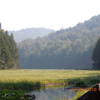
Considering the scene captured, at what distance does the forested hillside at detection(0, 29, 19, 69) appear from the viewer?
5896 inches

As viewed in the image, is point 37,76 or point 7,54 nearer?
point 37,76

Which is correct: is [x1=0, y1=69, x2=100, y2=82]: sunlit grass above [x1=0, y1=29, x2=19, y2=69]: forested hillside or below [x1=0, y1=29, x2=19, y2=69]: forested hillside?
below

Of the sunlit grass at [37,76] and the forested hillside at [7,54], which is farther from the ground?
the forested hillside at [7,54]

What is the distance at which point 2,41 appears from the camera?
15438 cm

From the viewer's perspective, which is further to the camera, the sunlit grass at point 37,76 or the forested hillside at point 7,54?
the forested hillside at point 7,54

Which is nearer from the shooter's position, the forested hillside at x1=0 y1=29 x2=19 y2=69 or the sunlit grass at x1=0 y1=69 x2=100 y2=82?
the sunlit grass at x1=0 y1=69 x2=100 y2=82

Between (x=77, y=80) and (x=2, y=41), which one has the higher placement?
(x=2, y=41)

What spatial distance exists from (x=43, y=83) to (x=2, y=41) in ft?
332

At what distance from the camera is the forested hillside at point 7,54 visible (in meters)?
150

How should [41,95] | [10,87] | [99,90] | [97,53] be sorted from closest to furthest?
[99,90] → [41,95] → [10,87] → [97,53]

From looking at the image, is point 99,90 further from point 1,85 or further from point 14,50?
point 14,50

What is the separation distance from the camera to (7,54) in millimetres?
151375

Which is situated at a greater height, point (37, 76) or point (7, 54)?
point (7, 54)

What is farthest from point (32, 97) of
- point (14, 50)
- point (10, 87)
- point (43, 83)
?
point (14, 50)
